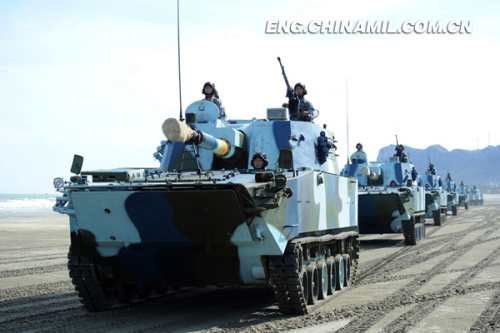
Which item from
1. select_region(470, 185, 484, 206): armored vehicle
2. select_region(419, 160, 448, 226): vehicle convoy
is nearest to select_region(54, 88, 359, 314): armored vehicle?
select_region(419, 160, 448, 226): vehicle convoy

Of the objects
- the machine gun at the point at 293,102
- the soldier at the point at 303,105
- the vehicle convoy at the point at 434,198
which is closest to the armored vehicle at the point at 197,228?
the soldier at the point at 303,105

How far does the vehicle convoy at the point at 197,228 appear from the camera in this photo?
9414 mm

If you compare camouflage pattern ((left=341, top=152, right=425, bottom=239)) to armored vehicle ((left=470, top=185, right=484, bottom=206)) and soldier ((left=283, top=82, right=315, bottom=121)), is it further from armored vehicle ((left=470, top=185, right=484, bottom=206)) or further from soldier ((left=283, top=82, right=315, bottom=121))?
armored vehicle ((left=470, top=185, right=484, bottom=206))

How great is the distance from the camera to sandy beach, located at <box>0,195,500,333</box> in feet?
31.8

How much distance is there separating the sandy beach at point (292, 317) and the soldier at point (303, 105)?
315cm

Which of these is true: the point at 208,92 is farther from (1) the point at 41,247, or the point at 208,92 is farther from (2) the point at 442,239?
(2) the point at 442,239

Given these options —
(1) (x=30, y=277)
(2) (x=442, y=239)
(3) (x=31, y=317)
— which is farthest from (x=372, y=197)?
(3) (x=31, y=317)

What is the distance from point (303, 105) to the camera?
537 inches

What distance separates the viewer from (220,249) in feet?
31.9

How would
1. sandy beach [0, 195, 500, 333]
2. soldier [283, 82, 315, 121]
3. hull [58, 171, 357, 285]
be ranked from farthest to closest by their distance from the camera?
soldier [283, 82, 315, 121], sandy beach [0, 195, 500, 333], hull [58, 171, 357, 285]

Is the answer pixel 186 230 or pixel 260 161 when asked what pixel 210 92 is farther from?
pixel 186 230

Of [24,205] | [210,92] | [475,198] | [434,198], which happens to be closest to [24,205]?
[24,205]

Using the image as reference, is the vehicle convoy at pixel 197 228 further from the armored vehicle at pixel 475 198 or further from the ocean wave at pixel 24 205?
the armored vehicle at pixel 475 198

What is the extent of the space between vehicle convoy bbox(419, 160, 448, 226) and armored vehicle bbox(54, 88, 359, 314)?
22298 millimetres
